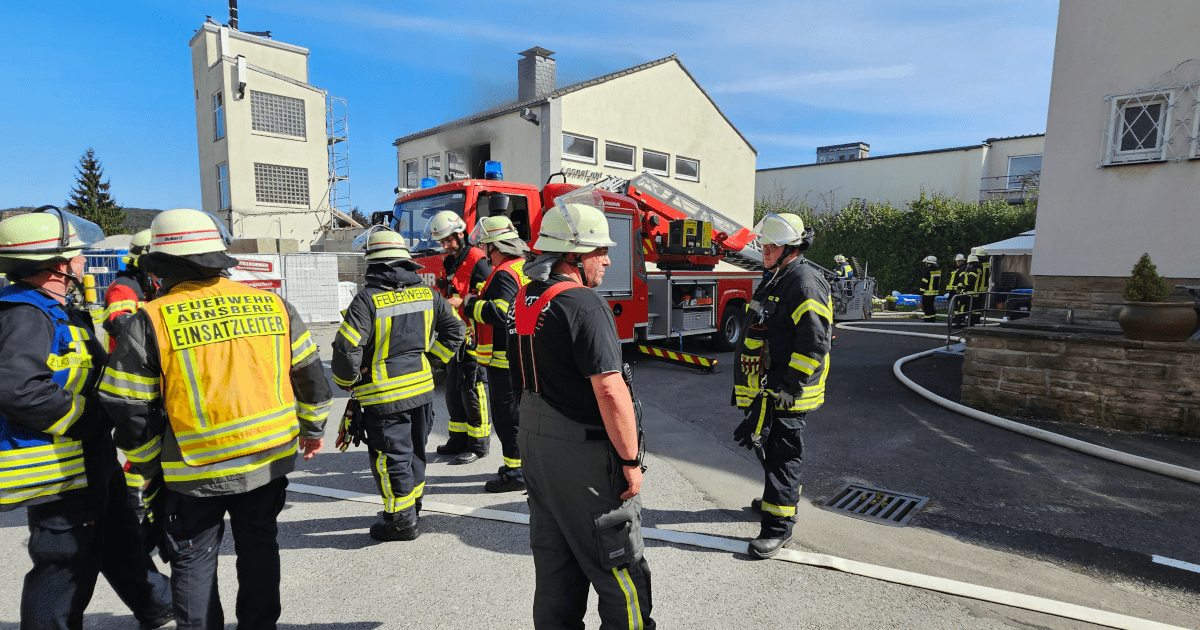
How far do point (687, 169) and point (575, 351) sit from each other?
2056 cm

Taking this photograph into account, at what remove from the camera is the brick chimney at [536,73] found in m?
20.3

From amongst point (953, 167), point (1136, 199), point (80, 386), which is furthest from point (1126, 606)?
point (953, 167)

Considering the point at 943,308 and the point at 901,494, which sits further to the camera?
the point at 943,308

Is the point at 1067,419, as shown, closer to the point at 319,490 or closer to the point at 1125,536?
the point at 1125,536

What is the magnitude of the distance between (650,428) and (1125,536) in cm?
355

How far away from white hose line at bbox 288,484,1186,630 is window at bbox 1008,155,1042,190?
29757 mm

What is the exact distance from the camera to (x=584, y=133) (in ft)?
59.1

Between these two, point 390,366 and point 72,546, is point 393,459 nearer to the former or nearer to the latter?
point 390,366

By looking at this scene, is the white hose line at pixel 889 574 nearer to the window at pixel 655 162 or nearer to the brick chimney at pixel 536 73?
the window at pixel 655 162

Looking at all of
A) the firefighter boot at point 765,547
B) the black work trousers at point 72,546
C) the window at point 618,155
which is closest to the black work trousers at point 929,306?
the window at point 618,155

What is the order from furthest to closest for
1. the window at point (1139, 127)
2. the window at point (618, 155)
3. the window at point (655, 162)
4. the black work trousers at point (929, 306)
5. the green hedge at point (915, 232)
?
the green hedge at point (915, 232)
the window at point (655, 162)
the window at point (618, 155)
the black work trousers at point (929, 306)
the window at point (1139, 127)

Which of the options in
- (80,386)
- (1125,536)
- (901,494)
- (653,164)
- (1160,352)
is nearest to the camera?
(80,386)

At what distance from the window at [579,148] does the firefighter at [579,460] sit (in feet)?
Answer: 52.5

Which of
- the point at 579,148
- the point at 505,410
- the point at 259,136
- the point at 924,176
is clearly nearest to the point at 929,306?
the point at 579,148
